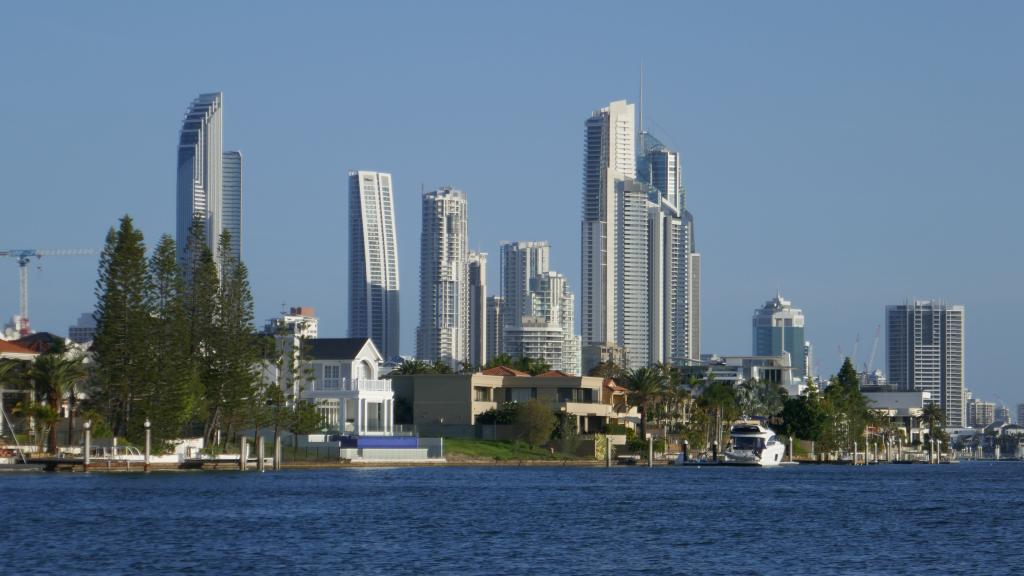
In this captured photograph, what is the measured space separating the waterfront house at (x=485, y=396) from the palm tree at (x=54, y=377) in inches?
1687

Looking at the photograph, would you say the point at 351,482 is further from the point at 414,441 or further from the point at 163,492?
the point at 414,441

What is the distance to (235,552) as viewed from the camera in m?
52.0

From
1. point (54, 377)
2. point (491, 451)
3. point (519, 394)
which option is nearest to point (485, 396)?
point (519, 394)

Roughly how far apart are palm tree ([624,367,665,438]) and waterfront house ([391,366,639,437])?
5143 mm

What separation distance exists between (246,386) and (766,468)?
55572 millimetres

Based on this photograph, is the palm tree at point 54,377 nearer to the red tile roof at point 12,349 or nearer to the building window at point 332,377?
the red tile roof at point 12,349

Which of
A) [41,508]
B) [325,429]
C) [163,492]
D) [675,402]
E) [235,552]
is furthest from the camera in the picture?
[675,402]

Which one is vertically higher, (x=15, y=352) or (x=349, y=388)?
(x=15, y=352)

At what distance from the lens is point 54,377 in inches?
3915

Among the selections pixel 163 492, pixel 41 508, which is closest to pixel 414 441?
pixel 163 492

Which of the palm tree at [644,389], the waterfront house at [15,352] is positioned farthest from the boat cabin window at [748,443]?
the waterfront house at [15,352]

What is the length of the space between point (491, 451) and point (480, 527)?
71212mm

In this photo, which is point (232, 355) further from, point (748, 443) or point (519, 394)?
point (748, 443)

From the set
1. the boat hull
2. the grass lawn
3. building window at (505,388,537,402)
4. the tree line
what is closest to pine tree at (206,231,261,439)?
Answer: the tree line
